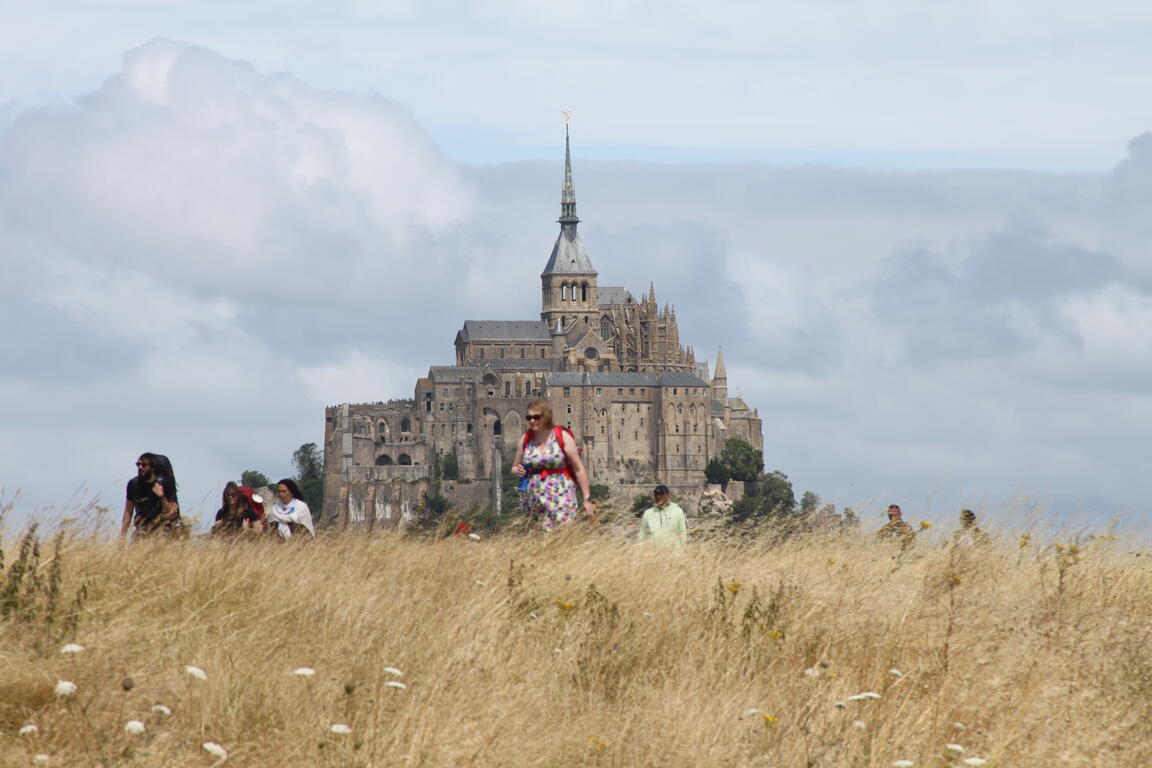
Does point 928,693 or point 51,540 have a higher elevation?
point 51,540

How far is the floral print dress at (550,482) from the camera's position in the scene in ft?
39.3

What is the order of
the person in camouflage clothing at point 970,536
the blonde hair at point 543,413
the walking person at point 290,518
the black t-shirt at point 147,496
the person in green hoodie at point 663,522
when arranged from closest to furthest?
the person in camouflage clothing at point 970,536 → the blonde hair at point 543,413 → the black t-shirt at point 147,496 → the person in green hoodie at point 663,522 → the walking person at point 290,518

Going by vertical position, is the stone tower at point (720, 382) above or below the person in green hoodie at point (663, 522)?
above

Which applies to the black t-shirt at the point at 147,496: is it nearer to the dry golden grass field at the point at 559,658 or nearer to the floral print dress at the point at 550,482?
the dry golden grass field at the point at 559,658

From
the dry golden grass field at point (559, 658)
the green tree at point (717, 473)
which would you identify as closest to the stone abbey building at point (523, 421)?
the green tree at point (717, 473)

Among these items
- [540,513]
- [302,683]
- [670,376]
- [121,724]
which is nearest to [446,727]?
[302,683]

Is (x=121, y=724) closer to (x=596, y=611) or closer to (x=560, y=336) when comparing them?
(x=596, y=611)

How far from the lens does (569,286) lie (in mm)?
152875

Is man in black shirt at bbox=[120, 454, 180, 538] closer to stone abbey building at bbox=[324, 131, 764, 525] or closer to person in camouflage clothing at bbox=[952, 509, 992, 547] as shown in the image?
person in camouflage clothing at bbox=[952, 509, 992, 547]

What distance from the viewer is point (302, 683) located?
714 cm

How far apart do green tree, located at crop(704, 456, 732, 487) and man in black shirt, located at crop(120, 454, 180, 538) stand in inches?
4564

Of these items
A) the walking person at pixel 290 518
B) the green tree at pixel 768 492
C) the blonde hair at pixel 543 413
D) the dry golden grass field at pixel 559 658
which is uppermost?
the green tree at pixel 768 492

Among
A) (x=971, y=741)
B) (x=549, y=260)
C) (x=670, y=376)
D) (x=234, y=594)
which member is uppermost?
(x=549, y=260)

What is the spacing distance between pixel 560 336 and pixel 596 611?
135 meters
